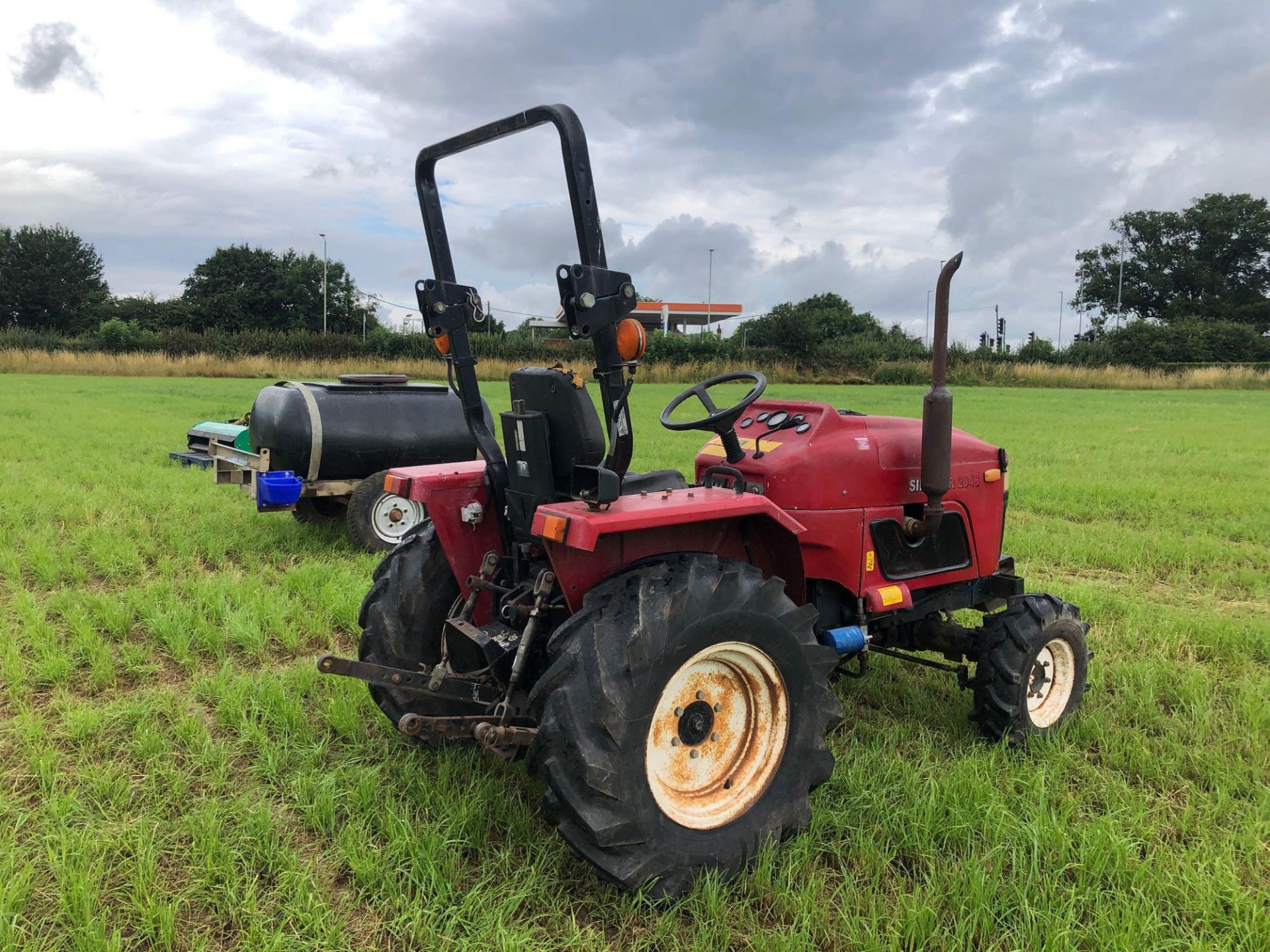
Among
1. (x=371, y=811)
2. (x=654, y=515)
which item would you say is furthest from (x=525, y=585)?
(x=371, y=811)

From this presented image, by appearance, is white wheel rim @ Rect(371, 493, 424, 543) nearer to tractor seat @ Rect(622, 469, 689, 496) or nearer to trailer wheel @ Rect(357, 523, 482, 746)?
trailer wheel @ Rect(357, 523, 482, 746)

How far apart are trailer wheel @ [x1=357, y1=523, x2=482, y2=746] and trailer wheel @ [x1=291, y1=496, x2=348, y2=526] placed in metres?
4.18

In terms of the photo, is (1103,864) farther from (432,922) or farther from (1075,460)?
(1075,460)

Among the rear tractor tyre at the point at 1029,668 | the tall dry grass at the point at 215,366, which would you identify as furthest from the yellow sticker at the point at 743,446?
the tall dry grass at the point at 215,366

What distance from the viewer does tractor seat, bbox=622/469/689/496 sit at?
2.93 meters

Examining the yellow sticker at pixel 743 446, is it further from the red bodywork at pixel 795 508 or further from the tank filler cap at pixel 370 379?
the tank filler cap at pixel 370 379

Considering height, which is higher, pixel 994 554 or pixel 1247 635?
pixel 994 554

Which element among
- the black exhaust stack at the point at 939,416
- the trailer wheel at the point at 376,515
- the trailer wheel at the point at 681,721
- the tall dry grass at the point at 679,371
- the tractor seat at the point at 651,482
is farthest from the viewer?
the tall dry grass at the point at 679,371

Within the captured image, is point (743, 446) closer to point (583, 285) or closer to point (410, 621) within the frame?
point (583, 285)

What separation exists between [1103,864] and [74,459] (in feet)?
36.4

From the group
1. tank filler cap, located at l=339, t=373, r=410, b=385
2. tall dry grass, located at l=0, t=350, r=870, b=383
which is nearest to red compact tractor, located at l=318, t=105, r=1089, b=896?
tank filler cap, located at l=339, t=373, r=410, b=385

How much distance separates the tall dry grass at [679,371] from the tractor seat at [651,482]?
77.7ft

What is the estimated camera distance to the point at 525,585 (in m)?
3.01

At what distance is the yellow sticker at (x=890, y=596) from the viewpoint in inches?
135
